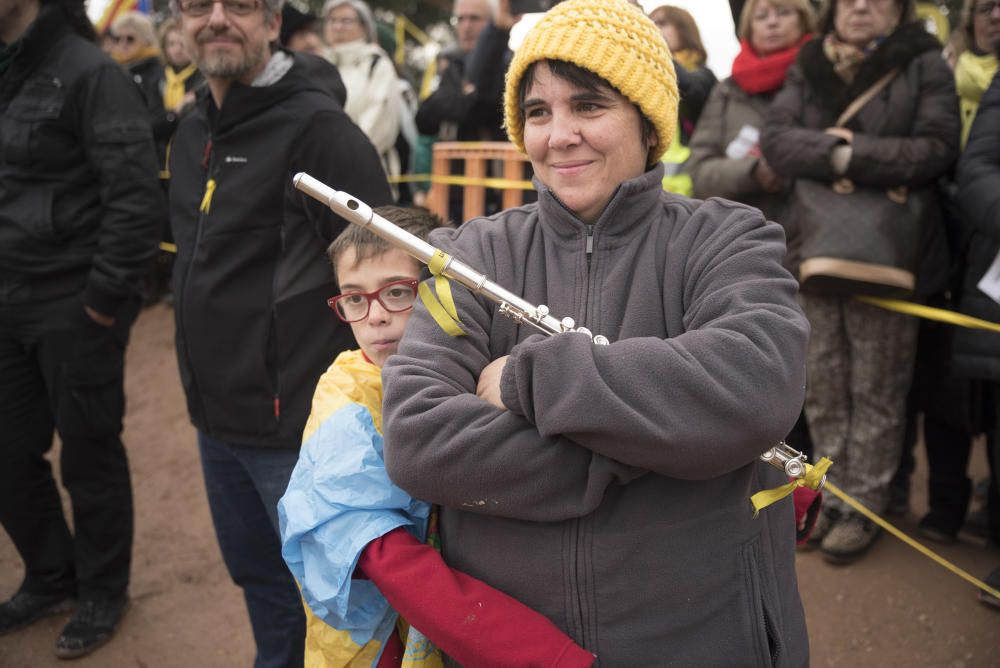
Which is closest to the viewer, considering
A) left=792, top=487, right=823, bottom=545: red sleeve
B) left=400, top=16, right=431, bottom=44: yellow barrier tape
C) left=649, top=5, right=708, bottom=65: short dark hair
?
left=792, top=487, right=823, bottom=545: red sleeve

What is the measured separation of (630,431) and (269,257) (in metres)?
1.77

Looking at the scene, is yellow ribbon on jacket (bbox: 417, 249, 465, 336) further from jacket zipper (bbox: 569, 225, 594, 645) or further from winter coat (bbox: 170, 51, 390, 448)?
winter coat (bbox: 170, 51, 390, 448)

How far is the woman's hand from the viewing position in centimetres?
161

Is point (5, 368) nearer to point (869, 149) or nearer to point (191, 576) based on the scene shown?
point (191, 576)

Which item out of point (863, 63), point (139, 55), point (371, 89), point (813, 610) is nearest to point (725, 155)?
point (863, 63)

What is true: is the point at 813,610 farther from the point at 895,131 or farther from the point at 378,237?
the point at 378,237

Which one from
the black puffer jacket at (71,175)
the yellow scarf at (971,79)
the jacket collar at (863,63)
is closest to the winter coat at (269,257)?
the black puffer jacket at (71,175)

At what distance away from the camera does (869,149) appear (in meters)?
3.71

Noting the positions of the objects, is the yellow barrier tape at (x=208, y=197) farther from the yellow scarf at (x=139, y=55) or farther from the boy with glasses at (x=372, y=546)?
the yellow scarf at (x=139, y=55)

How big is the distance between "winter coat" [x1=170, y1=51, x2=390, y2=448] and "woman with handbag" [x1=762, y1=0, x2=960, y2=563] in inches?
83.6

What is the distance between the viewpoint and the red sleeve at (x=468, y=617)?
5.06 ft

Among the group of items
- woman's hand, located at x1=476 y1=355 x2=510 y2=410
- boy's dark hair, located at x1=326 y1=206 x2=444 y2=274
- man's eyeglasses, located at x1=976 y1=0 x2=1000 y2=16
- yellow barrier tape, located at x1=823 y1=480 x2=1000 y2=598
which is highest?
man's eyeglasses, located at x1=976 y1=0 x2=1000 y2=16

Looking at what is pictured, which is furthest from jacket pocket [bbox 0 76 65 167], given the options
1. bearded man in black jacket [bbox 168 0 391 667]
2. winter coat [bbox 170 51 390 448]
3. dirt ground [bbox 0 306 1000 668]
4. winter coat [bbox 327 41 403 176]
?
winter coat [bbox 327 41 403 176]

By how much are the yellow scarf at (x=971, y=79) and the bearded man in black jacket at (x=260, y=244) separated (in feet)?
9.78
